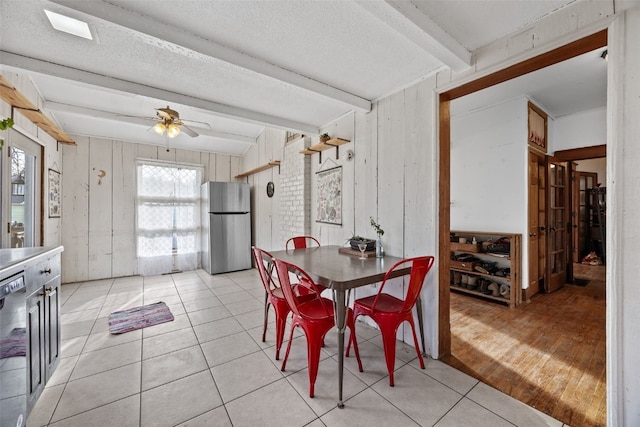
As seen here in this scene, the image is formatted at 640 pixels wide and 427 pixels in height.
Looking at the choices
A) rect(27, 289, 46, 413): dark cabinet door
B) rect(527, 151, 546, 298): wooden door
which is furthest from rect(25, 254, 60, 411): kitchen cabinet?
rect(527, 151, 546, 298): wooden door

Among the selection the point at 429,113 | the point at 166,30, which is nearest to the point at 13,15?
Answer: the point at 166,30

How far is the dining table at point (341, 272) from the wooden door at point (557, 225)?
10.1 ft

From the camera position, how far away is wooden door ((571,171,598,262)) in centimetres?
575

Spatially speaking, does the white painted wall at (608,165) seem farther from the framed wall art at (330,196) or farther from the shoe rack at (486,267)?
the shoe rack at (486,267)

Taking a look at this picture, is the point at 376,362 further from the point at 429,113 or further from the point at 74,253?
the point at 74,253

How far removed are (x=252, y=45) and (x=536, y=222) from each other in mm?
4152

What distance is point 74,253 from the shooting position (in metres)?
4.52

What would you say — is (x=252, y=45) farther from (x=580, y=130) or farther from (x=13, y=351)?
(x=580, y=130)

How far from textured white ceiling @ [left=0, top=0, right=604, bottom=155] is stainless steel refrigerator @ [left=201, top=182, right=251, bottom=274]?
2.52m

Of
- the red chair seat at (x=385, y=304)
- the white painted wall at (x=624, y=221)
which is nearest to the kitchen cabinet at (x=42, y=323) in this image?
the red chair seat at (x=385, y=304)

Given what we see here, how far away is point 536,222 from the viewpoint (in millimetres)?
3691

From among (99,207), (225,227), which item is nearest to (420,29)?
(225,227)

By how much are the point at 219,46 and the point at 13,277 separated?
1.85m

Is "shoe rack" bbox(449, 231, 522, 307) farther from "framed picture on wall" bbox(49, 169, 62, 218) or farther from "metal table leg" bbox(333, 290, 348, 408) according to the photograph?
"framed picture on wall" bbox(49, 169, 62, 218)
